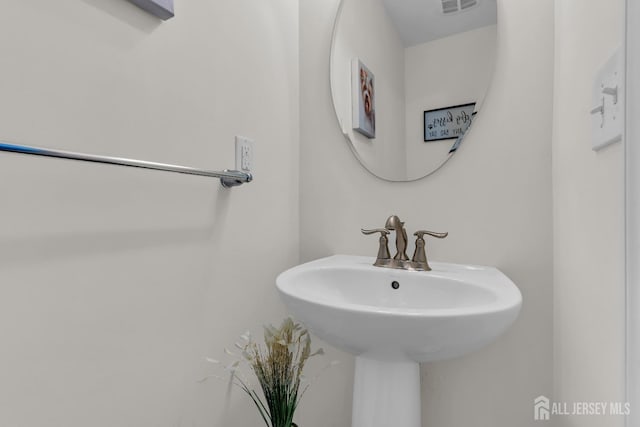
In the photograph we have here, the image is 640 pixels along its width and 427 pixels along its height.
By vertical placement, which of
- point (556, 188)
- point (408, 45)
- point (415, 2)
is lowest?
point (556, 188)

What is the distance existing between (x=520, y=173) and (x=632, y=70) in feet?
1.90

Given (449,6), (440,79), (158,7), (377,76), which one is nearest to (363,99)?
(377,76)

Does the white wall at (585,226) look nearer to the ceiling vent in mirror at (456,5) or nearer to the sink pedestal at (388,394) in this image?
the ceiling vent in mirror at (456,5)

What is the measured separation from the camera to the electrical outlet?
3.45 feet

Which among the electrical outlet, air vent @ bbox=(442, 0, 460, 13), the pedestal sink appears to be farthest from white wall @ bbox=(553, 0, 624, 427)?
the electrical outlet

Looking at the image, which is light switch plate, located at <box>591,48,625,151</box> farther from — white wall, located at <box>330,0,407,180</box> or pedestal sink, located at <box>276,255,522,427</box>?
white wall, located at <box>330,0,407,180</box>

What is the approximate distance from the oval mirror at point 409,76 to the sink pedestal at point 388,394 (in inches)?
22.3

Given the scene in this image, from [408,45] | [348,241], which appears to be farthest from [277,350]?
[408,45]

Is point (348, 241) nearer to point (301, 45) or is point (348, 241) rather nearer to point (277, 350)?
point (277, 350)

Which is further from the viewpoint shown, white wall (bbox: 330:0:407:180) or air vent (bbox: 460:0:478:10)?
white wall (bbox: 330:0:407:180)

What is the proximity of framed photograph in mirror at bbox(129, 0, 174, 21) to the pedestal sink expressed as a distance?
25.8 inches

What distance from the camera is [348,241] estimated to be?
125cm

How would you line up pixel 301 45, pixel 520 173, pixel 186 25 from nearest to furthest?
pixel 186 25, pixel 520 173, pixel 301 45

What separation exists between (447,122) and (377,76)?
10.9 inches
